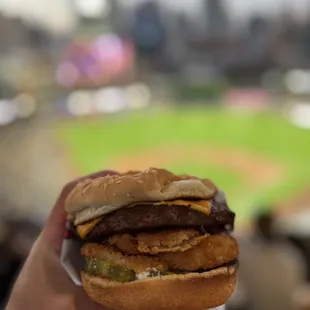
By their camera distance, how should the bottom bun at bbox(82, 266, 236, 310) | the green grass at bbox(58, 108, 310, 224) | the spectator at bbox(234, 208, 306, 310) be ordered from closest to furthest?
the bottom bun at bbox(82, 266, 236, 310)
the spectator at bbox(234, 208, 306, 310)
the green grass at bbox(58, 108, 310, 224)

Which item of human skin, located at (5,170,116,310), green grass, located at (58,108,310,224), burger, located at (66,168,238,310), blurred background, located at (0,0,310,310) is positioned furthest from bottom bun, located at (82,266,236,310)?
green grass, located at (58,108,310,224)

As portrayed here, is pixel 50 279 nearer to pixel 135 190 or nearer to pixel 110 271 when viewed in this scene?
pixel 110 271

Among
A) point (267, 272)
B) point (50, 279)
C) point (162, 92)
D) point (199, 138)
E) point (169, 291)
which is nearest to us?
point (169, 291)

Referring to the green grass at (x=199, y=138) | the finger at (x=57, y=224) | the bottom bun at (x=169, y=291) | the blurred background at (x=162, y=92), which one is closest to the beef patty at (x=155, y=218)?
the bottom bun at (x=169, y=291)

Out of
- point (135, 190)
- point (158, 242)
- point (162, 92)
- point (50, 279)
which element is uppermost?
point (135, 190)

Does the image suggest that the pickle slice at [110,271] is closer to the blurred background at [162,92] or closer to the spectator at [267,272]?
the spectator at [267,272]

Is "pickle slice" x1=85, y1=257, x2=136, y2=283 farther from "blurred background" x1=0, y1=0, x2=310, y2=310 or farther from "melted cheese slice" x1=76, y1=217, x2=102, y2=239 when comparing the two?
"blurred background" x1=0, y1=0, x2=310, y2=310

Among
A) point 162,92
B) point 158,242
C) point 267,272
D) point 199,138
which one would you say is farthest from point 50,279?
point 162,92
